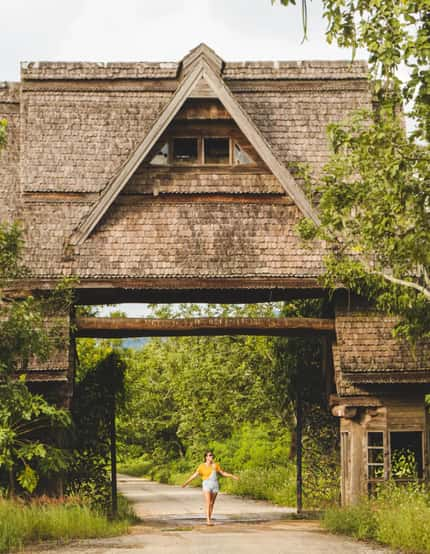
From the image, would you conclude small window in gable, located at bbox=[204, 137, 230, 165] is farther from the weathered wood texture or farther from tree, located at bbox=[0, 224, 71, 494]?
tree, located at bbox=[0, 224, 71, 494]

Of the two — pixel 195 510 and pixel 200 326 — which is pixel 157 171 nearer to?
pixel 200 326

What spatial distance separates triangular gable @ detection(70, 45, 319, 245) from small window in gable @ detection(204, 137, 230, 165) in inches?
33.2

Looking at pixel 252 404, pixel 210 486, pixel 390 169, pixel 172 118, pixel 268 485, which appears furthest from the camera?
pixel 252 404

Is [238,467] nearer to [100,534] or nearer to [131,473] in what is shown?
[100,534]

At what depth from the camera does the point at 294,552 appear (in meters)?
14.0

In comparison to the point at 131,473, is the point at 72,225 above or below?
above

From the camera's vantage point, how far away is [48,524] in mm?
16328

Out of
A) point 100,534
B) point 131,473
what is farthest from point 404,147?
point 131,473

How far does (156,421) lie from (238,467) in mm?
12854

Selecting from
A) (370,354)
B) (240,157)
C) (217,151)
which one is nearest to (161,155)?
(217,151)

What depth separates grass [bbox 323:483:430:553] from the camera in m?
14.5

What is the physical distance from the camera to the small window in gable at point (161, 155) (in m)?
20.3

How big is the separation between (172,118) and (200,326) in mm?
4104

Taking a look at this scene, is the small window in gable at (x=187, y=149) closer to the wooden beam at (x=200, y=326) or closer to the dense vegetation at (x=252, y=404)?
the wooden beam at (x=200, y=326)
